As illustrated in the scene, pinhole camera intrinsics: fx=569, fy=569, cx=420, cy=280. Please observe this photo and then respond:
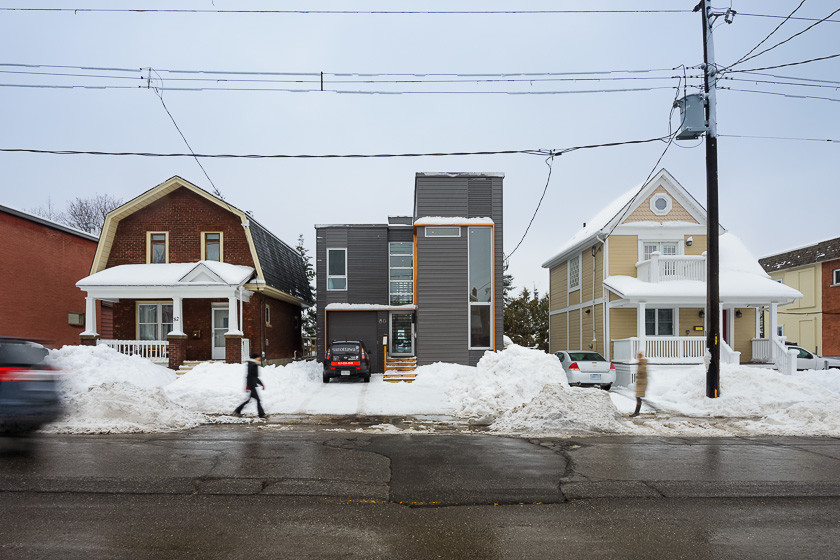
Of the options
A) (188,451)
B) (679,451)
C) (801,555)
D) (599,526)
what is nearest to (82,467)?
(188,451)

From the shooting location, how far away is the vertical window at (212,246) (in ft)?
78.9

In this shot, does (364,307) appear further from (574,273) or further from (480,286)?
(574,273)

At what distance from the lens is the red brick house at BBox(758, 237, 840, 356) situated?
32.8 meters

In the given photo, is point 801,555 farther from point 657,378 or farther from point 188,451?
point 657,378

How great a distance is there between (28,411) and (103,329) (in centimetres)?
2194

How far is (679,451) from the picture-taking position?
375 inches

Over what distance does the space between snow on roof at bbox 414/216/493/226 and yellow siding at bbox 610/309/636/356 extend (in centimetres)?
644

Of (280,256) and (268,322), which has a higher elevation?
(280,256)

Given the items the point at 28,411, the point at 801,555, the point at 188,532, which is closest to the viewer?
the point at 801,555

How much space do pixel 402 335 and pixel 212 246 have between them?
896 centimetres

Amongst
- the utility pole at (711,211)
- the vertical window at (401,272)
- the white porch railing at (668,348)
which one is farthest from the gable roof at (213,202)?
the utility pole at (711,211)

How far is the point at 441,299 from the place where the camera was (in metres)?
23.2

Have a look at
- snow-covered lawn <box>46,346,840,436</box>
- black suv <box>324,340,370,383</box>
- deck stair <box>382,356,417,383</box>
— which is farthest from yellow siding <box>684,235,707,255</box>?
black suv <box>324,340,370,383</box>

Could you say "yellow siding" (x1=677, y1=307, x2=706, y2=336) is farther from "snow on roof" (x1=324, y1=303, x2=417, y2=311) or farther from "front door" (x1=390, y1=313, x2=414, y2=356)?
"front door" (x1=390, y1=313, x2=414, y2=356)
